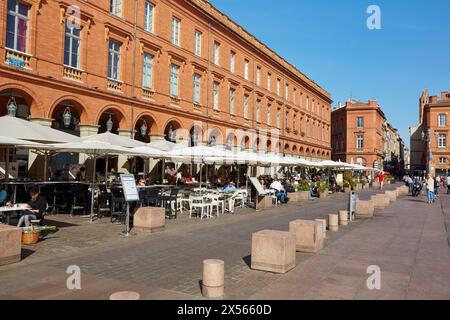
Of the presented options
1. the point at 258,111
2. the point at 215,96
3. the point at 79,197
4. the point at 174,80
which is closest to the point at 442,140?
the point at 258,111

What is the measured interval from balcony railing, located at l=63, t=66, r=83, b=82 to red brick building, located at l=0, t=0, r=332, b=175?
48mm

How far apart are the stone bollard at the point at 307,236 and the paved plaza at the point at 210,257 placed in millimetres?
277

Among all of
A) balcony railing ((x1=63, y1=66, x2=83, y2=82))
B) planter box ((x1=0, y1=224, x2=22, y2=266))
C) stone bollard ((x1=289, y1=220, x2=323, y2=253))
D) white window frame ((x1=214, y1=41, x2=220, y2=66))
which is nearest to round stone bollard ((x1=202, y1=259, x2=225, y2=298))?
stone bollard ((x1=289, y1=220, x2=323, y2=253))

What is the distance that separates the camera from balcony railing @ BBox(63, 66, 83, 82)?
1869 cm

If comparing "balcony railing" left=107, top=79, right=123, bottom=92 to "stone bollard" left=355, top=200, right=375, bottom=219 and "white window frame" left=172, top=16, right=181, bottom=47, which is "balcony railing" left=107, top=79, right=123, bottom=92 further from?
"stone bollard" left=355, top=200, right=375, bottom=219

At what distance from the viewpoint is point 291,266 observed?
7.18 m

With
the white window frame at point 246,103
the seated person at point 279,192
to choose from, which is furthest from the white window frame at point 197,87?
the seated person at point 279,192

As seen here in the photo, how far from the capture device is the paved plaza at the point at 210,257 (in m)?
5.78

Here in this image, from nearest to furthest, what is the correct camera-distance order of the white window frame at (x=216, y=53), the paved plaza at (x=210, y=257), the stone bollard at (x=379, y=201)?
the paved plaza at (x=210, y=257), the stone bollard at (x=379, y=201), the white window frame at (x=216, y=53)

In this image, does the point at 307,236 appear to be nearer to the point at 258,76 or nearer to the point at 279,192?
the point at 279,192

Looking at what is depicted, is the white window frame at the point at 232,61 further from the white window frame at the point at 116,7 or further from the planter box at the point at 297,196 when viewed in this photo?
the planter box at the point at 297,196

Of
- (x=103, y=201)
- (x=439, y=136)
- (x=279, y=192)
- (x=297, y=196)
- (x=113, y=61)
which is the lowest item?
(x=297, y=196)

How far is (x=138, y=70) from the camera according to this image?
22.8 m

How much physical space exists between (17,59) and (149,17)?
9.80 metres
